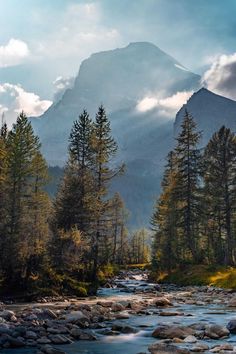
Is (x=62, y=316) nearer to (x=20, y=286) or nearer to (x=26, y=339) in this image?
(x=26, y=339)

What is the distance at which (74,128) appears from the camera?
49062 millimetres

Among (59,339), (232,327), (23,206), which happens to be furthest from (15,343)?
(23,206)

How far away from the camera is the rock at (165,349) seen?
16891mm

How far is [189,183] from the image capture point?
57.9 m

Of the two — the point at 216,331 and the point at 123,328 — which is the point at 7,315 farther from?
the point at 216,331

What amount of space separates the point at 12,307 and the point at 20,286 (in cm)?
544

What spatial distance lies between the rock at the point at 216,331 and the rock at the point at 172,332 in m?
0.74

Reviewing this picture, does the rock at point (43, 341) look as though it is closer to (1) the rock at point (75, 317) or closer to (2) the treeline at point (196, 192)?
(1) the rock at point (75, 317)

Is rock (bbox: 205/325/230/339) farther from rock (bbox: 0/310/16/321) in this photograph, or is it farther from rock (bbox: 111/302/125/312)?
rock (bbox: 0/310/16/321)

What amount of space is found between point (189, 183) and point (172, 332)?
38.6 metres

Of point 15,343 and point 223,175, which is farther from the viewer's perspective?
point 223,175

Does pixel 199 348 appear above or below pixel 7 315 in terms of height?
below

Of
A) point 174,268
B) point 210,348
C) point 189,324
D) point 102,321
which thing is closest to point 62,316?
point 102,321

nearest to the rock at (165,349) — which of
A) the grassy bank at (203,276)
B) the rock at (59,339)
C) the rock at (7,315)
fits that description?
the rock at (59,339)
